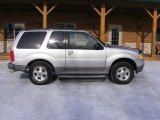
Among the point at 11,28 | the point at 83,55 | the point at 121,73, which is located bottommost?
the point at 121,73

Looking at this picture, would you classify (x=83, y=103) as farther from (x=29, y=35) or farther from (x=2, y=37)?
(x=2, y=37)

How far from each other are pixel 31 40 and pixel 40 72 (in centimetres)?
115

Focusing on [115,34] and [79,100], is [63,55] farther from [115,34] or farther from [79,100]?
[115,34]

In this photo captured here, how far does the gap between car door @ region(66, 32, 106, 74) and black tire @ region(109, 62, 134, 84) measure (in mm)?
415

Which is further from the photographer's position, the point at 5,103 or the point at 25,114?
the point at 5,103

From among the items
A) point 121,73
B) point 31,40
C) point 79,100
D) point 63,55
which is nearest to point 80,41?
point 63,55

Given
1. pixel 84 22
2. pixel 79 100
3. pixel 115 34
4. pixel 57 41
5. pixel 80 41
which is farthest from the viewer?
pixel 115 34

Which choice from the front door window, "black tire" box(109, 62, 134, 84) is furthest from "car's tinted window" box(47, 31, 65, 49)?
the front door window

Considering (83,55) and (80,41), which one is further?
(80,41)

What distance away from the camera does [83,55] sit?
9250 mm

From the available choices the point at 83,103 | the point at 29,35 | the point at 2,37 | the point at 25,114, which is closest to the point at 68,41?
the point at 29,35

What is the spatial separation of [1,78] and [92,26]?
1079 centimetres

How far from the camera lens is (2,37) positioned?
760 inches

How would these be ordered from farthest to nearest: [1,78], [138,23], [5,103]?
[138,23] < [1,78] < [5,103]
